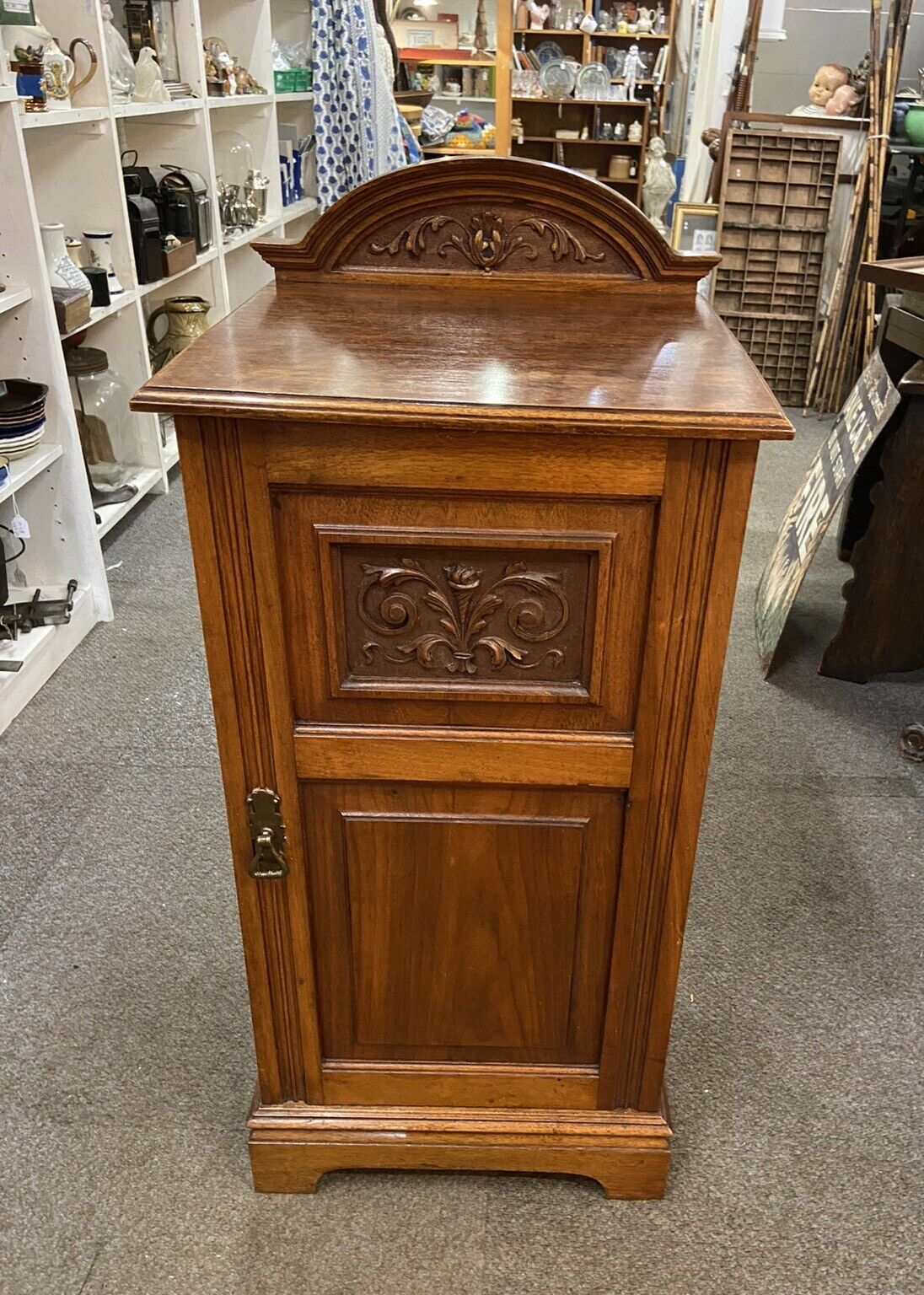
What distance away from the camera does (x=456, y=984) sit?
4.02 feet

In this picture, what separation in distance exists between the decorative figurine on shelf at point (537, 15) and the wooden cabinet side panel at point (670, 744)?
757 centimetres

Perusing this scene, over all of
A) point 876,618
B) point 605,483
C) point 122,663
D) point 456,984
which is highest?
point 605,483

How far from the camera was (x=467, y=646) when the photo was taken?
40.0 inches

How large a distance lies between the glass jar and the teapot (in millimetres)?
697

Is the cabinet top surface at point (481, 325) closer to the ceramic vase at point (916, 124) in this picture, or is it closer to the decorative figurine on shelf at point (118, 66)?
the decorative figurine on shelf at point (118, 66)

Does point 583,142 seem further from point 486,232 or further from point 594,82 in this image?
point 486,232

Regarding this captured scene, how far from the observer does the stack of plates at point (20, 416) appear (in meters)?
2.37

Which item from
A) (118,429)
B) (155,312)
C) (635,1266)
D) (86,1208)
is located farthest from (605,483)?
(155,312)

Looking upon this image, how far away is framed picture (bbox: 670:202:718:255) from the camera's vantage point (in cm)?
461

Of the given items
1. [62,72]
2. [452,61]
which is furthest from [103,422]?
[452,61]

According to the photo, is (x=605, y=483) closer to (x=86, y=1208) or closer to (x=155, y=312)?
(x=86, y=1208)

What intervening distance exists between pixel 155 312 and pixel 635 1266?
11.2ft

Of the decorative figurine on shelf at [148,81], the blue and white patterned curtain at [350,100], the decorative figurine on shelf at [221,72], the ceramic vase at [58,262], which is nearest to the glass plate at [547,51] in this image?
the blue and white patterned curtain at [350,100]

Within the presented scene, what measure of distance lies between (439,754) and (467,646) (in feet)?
0.41
